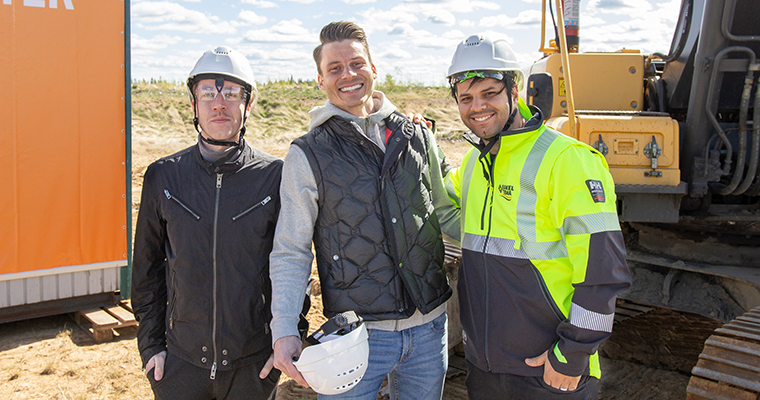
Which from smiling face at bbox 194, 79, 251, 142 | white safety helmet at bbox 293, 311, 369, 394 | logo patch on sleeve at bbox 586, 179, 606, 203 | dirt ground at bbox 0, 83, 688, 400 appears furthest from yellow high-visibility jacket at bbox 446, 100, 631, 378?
dirt ground at bbox 0, 83, 688, 400

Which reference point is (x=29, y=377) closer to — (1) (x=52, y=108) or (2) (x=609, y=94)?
(1) (x=52, y=108)

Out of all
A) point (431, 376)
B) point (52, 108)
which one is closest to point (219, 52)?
point (431, 376)

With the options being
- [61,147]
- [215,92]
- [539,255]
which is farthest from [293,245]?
[61,147]

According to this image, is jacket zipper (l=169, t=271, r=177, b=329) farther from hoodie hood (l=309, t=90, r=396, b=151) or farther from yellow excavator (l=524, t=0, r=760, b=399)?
yellow excavator (l=524, t=0, r=760, b=399)

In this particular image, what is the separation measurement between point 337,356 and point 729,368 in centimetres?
189

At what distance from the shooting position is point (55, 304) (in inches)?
221

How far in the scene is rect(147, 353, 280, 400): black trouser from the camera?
2432mm

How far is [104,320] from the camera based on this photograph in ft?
17.9

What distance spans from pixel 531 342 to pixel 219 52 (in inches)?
72.1

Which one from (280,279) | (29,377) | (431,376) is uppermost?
(280,279)

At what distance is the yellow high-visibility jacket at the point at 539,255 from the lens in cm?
201

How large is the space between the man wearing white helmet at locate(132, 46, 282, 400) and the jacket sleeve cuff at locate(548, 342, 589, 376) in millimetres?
1195

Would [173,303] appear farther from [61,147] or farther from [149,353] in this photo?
[61,147]

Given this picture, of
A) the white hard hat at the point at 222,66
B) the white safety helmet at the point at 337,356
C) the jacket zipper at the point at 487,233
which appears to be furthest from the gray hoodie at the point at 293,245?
the white hard hat at the point at 222,66
